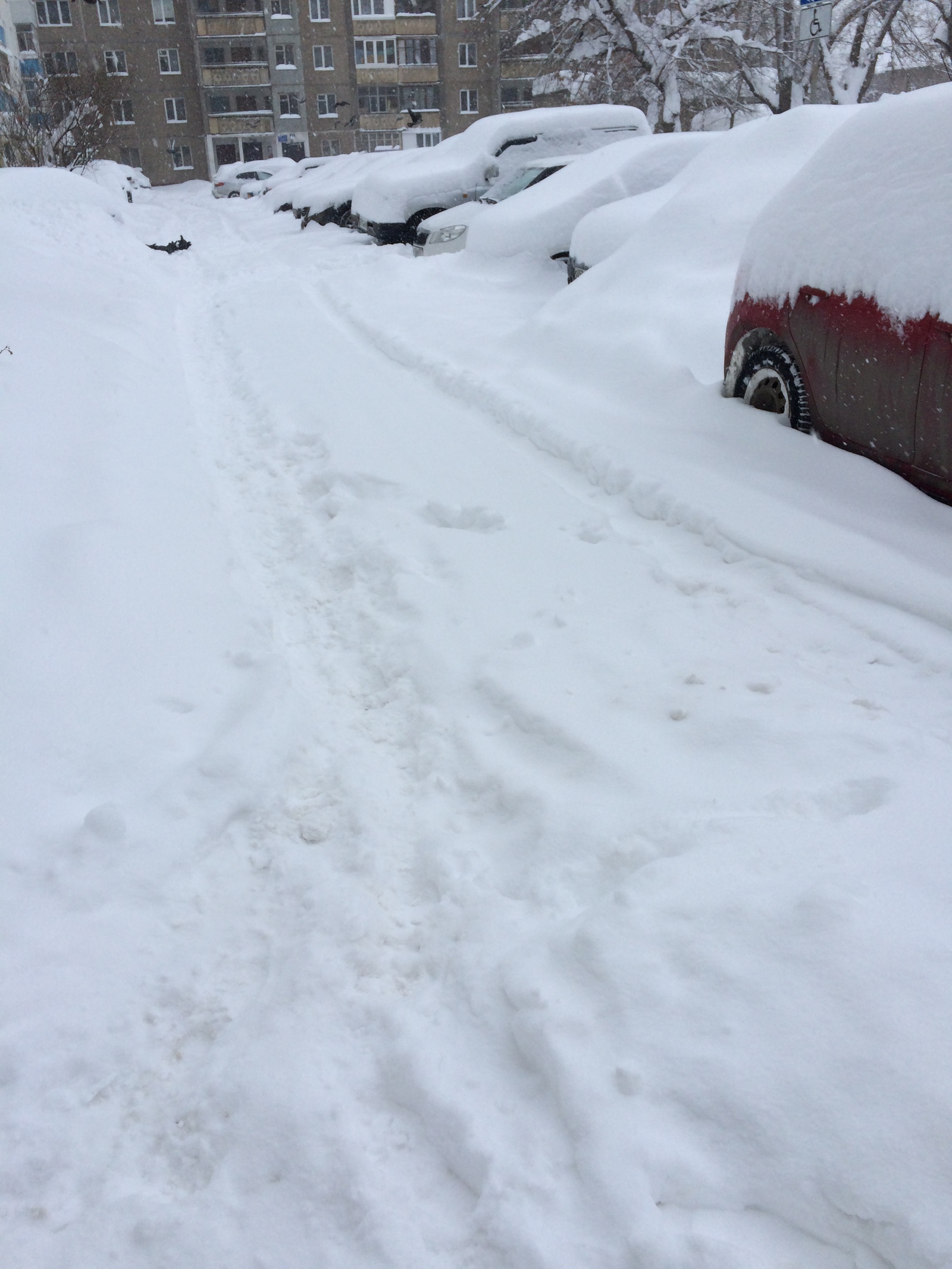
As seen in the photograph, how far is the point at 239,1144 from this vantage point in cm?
172

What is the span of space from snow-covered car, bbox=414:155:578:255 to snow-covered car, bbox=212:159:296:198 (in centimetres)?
3341

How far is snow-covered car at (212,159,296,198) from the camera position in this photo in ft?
138

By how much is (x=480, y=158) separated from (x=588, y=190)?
546 cm

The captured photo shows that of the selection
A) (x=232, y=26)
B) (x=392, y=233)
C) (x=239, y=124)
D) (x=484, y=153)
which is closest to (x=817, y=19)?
(x=484, y=153)

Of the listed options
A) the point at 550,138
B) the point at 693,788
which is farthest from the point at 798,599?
the point at 550,138

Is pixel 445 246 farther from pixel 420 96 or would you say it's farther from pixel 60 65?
pixel 420 96

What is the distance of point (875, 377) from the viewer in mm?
3836

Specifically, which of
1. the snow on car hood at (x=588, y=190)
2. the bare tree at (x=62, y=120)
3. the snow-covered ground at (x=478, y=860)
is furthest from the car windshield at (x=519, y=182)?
the bare tree at (x=62, y=120)

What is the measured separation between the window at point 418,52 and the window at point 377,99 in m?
1.72

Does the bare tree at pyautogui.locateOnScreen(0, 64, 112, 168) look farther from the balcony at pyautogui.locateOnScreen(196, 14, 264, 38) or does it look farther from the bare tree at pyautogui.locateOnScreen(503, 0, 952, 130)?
the balcony at pyautogui.locateOnScreen(196, 14, 264, 38)

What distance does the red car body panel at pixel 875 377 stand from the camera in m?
3.50

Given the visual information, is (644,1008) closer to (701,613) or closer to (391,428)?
(701,613)

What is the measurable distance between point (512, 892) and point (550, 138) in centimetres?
1523

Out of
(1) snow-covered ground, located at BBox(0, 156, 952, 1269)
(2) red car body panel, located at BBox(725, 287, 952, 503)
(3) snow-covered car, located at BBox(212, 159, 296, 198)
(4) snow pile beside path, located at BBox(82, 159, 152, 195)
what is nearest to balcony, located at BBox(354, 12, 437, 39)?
(3) snow-covered car, located at BBox(212, 159, 296, 198)
